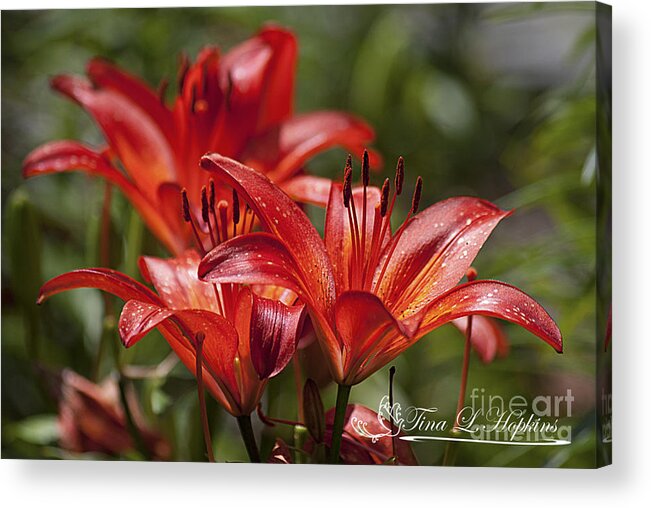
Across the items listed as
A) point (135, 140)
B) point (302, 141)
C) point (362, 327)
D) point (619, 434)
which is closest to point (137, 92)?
point (135, 140)

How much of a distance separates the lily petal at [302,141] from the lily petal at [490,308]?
256 millimetres

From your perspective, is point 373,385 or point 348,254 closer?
point 348,254

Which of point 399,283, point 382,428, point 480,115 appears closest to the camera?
point 399,283

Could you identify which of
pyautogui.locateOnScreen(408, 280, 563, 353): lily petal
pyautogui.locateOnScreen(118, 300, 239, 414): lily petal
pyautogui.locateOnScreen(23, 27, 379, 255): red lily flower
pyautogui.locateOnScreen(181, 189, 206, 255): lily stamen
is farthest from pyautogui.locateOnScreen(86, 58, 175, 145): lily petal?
pyautogui.locateOnScreen(408, 280, 563, 353): lily petal

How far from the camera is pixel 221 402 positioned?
102 cm

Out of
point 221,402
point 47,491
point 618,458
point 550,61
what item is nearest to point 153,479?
point 47,491

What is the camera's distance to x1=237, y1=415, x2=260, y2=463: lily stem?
1.02 m

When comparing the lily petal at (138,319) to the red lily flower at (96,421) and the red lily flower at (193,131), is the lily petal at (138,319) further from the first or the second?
the red lily flower at (96,421)

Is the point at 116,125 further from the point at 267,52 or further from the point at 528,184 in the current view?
the point at 528,184

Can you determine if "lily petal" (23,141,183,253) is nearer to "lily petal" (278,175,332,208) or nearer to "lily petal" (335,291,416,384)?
"lily petal" (278,175,332,208)

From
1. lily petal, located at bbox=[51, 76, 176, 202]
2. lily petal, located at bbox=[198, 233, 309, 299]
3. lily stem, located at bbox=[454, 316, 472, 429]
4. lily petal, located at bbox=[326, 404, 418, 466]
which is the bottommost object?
lily petal, located at bbox=[326, 404, 418, 466]

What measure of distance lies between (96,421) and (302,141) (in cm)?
39

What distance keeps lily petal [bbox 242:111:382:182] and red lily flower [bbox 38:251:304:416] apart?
0.16 meters

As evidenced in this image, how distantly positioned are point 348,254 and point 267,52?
0.30 metres
